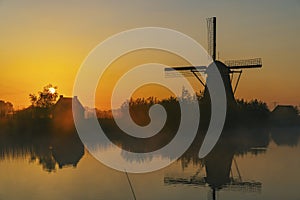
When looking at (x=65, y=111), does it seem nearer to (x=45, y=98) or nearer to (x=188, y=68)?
(x=45, y=98)

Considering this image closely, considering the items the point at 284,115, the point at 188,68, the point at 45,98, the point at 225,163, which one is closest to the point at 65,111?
the point at 45,98

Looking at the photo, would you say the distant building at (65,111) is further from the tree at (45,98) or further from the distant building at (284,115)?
the distant building at (284,115)

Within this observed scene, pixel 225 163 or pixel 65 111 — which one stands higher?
pixel 65 111

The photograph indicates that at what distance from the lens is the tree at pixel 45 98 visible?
75.6 ft

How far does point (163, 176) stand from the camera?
11086mm

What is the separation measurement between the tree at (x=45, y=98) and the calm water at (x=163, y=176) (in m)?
5.42

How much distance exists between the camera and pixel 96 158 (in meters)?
15.3

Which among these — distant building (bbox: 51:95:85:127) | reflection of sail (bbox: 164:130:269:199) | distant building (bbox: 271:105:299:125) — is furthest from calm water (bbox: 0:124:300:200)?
distant building (bbox: 271:105:299:125)

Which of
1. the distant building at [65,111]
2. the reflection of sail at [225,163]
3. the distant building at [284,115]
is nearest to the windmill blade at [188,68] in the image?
the reflection of sail at [225,163]

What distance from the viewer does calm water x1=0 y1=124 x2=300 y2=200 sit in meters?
9.07

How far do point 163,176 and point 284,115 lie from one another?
14.8 meters

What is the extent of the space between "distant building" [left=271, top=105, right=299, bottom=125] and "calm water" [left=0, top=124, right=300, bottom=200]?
5.76 metres

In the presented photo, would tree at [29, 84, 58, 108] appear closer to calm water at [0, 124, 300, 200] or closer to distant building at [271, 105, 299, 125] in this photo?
calm water at [0, 124, 300, 200]

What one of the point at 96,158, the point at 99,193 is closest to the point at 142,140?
the point at 96,158
